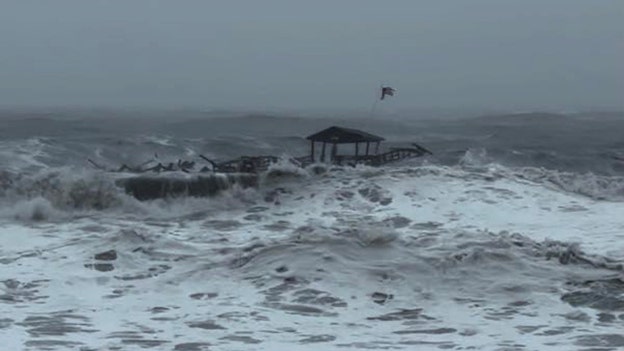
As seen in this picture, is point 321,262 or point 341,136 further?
point 341,136

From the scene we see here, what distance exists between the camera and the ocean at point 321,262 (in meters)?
9.45

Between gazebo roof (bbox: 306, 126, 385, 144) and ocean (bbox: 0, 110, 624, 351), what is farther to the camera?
gazebo roof (bbox: 306, 126, 385, 144)

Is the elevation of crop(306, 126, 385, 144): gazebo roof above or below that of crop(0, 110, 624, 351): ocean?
above

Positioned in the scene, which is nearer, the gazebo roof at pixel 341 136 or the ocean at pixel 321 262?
the ocean at pixel 321 262

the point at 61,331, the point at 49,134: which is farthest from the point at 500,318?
the point at 49,134

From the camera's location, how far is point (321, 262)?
1262cm

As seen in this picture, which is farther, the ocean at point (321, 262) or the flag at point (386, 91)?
the flag at point (386, 91)

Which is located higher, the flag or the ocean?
the flag

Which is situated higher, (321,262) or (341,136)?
(341,136)

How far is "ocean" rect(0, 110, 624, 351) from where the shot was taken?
31.0 ft

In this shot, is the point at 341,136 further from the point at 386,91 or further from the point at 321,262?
the point at 321,262

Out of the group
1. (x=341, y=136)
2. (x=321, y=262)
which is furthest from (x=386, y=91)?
(x=321, y=262)

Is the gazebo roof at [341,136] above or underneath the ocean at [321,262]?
above

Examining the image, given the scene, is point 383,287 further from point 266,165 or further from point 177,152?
point 177,152
